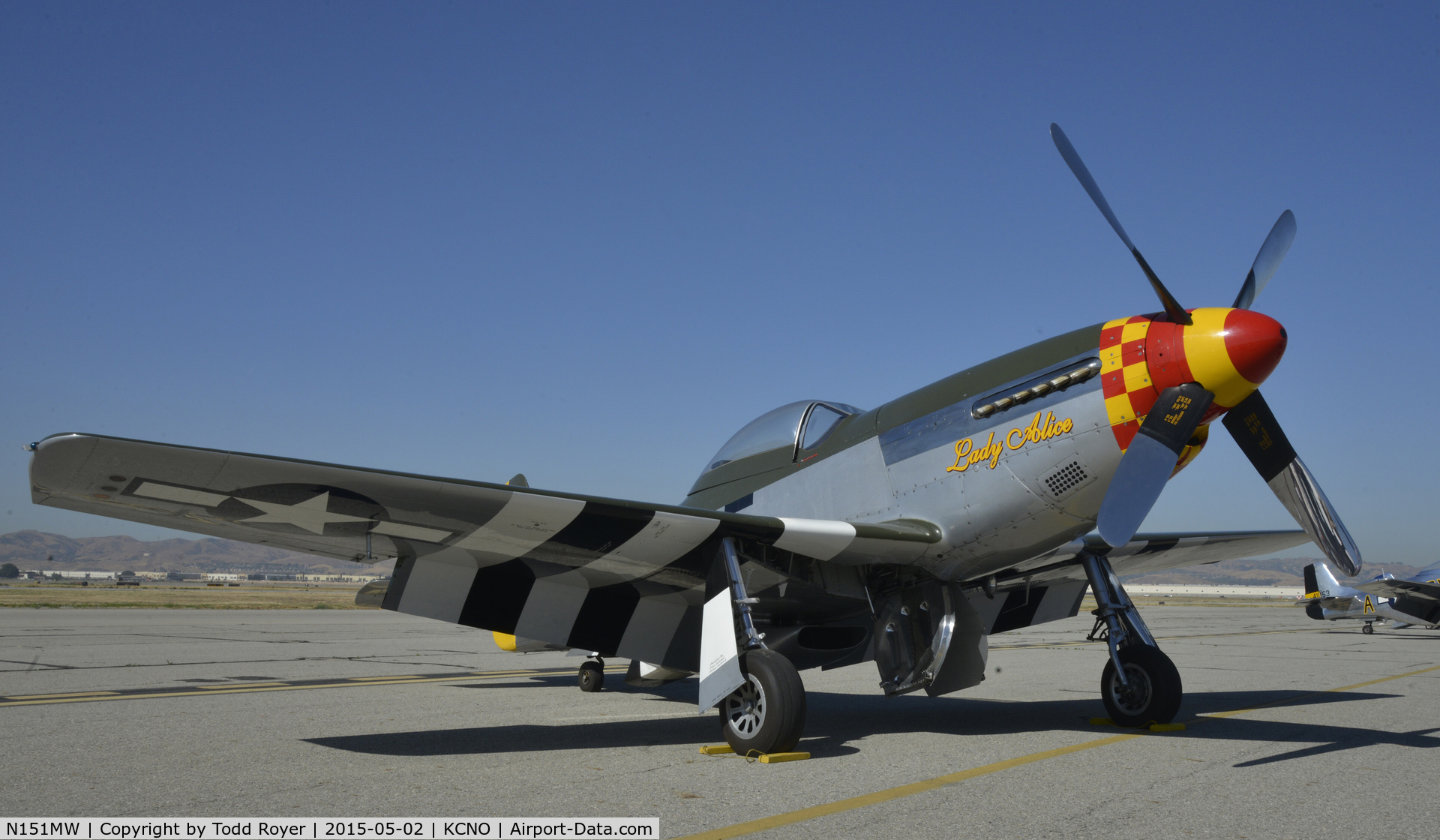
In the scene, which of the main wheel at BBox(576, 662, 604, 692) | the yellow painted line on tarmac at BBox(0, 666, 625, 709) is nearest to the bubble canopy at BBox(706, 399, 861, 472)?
the main wheel at BBox(576, 662, 604, 692)

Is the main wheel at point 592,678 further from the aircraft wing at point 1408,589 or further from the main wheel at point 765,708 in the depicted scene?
the aircraft wing at point 1408,589

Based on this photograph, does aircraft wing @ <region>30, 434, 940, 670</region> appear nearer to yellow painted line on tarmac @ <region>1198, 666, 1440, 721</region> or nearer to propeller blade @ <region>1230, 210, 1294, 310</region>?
propeller blade @ <region>1230, 210, 1294, 310</region>

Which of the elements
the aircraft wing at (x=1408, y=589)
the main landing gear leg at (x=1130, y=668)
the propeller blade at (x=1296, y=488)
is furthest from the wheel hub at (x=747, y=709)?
the aircraft wing at (x=1408, y=589)

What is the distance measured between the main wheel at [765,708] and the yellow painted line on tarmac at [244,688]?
18.7ft

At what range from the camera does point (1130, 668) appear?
6754 mm

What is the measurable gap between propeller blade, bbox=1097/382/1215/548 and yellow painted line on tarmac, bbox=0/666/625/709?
26.2 ft

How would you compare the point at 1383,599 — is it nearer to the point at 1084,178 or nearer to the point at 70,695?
the point at 1084,178

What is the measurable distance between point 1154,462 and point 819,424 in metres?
2.80

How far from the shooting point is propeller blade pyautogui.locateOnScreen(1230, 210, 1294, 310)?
6352 millimetres

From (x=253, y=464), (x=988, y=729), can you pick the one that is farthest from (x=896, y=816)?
(x=253, y=464)

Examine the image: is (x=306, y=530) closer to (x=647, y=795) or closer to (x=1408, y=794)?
(x=647, y=795)

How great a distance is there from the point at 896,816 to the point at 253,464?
144 inches

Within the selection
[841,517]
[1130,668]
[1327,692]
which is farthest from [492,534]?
[1327,692]

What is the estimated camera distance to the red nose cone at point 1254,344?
5.12 metres
